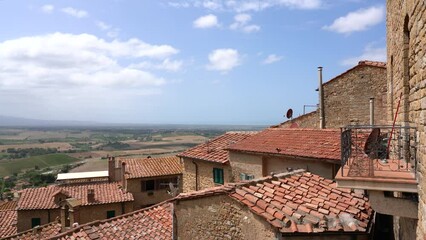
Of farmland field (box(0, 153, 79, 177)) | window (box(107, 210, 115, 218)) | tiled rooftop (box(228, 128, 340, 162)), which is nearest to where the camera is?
tiled rooftop (box(228, 128, 340, 162))

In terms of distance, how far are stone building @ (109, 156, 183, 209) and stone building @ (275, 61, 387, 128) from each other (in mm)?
15780

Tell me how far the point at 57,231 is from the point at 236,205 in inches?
545

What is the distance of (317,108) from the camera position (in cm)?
1952

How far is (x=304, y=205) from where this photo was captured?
822cm

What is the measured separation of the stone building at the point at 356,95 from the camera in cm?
1661

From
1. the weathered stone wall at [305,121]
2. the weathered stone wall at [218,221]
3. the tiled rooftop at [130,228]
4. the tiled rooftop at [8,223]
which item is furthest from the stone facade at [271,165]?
the tiled rooftop at [8,223]

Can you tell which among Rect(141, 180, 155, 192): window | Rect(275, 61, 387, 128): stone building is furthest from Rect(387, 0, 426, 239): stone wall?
Rect(141, 180, 155, 192): window

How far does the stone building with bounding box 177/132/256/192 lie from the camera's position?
19.3 m

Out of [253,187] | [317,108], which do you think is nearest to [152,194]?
[317,108]

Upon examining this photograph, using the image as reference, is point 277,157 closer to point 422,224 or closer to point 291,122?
point 291,122

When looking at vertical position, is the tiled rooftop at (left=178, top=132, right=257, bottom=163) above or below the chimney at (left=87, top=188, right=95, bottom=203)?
above

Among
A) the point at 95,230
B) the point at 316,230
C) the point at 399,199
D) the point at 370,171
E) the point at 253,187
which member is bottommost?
the point at 95,230

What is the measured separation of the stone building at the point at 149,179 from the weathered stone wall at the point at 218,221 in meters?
20.1

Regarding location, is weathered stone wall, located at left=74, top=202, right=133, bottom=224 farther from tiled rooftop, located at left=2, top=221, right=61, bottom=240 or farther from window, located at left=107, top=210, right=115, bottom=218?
tiled rooftop, located at left=2, top=221, right=61, bottom=240
